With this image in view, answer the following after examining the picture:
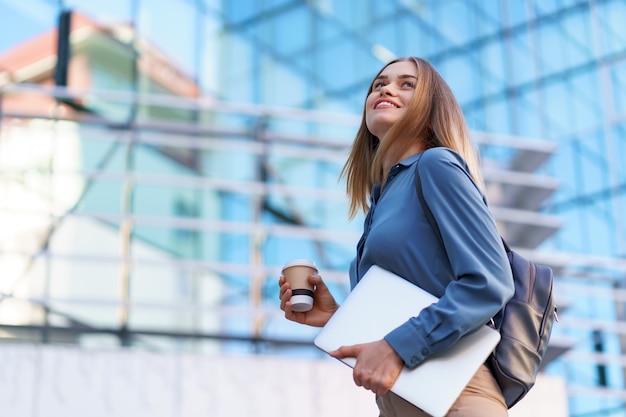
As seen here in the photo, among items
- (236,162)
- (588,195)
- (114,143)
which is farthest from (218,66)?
(588,195)

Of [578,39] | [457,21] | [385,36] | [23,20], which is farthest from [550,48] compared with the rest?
[23,20]

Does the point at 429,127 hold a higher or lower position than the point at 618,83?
lower

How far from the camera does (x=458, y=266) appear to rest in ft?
6.74

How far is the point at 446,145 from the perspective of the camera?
231 centimetres

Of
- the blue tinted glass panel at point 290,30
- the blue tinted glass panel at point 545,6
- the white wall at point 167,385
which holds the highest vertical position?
the blue tinted glass panel at point 545,6

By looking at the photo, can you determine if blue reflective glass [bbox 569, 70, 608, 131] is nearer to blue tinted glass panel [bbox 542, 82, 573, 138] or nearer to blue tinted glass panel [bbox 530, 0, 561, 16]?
blue tinted glass panel [bbox 542, 82, 573, 138]

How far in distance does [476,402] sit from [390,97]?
72cm

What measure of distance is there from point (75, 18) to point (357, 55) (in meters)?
5.48

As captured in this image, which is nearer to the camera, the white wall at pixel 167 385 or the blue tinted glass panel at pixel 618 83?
the white wall at pixel 167 385

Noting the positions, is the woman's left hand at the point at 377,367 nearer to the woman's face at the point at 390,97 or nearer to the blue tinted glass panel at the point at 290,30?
the woman's face at the point at 390,97

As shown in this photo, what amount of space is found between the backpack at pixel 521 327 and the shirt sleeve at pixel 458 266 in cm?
5

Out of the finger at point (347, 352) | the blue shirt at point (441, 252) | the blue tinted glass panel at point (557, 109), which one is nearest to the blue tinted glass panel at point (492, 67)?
the blue tinted glass panel at point (557, 109)

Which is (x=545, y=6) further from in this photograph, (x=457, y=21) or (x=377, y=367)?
(x=377, y=367)

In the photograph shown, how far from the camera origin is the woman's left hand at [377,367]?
1962 millimetres
